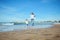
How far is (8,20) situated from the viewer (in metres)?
3.79

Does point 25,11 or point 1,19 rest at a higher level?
point 25,11

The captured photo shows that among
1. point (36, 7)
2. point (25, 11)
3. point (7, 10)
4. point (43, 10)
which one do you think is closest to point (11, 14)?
point (7, 10)

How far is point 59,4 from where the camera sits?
4023mm

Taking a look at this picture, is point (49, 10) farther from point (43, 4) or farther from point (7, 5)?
point (7, 5)

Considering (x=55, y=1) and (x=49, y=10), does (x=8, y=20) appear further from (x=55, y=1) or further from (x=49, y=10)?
(x=55, y=1)

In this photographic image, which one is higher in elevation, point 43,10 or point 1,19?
point 43,10

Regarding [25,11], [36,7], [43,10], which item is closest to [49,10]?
[43,10]

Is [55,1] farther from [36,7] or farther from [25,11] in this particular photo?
[25,11]

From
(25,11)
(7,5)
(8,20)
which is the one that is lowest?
(8,20)

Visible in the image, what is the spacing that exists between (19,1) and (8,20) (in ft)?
2.50

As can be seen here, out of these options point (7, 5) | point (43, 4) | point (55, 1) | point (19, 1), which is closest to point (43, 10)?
point (43, 4)

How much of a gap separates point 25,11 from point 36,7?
0.39 metres

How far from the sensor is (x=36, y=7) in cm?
366

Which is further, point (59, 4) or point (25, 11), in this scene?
point (59, 4)
